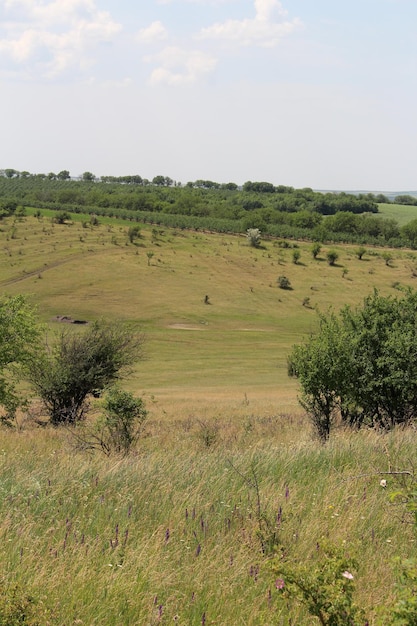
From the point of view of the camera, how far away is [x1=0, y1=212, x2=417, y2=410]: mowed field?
183 feet

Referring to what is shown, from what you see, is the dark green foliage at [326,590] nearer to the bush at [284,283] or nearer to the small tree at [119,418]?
the small tree at [119,418]

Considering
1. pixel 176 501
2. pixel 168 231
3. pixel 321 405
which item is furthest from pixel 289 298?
pixel 176 501

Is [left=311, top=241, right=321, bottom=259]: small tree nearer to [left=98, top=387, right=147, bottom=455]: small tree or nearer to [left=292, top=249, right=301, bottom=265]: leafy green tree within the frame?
[left=292, top=249, right=301, bottom=265]: leafy green tree

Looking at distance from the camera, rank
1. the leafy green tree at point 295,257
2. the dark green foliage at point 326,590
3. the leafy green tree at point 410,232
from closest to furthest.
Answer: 1. the dark green foliage at point 326,590
2. the leafy green tree at point 295,257
3. the leafy green tree at point 410,232

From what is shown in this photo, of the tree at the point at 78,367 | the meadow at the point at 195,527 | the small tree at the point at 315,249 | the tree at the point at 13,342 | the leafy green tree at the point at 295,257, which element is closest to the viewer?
the meadow at the point at 195,527

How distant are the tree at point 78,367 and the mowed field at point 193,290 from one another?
10492 millimetres

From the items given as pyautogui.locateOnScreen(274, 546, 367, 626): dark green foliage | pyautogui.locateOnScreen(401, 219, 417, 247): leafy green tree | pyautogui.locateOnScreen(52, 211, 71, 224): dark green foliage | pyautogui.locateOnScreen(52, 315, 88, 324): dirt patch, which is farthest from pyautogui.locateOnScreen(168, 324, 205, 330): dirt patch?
pyautogui.locateOnScreen(401, 219, 417, 247): leafy green tree

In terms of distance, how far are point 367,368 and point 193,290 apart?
259ft

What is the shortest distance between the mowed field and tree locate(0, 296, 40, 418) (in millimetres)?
13057

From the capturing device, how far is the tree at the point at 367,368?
19.6 metres

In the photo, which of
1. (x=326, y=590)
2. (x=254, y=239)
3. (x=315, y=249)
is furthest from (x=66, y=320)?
(x=326, y=590)

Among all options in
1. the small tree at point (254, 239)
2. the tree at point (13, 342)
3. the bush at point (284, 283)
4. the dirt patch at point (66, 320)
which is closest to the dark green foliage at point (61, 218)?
the small tree at point (254, 239)

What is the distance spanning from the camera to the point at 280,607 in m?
3.56

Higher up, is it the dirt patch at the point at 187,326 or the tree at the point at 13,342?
the tree at the point at 13,342
